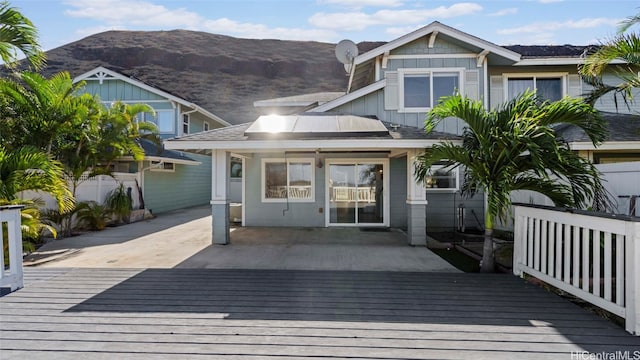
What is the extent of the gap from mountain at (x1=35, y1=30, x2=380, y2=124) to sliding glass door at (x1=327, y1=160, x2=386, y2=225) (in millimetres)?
35096

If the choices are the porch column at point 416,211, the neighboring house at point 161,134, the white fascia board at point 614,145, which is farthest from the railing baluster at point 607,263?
the neighboring house at point 161,134

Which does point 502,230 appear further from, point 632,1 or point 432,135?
point 632,1

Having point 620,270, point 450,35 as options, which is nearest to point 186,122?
point 450,35

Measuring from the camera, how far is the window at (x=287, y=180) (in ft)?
37.0

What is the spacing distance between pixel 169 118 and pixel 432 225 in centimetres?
1298

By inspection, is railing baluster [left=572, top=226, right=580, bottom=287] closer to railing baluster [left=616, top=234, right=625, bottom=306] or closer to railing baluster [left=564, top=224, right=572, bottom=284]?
railing baluster [left=564, top=224, right=572, bottom=284]

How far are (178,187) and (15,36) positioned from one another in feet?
39.9

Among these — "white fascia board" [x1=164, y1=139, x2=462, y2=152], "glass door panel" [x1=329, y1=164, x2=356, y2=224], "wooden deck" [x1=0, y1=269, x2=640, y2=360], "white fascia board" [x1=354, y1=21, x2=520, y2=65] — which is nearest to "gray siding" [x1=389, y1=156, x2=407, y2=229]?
"glass door panel" [x1=329, y1=164, x2=356, y2=224]

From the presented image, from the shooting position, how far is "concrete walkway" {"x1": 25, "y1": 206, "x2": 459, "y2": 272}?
20.9 feet

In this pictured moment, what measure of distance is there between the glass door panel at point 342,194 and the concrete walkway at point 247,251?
56 centimetres

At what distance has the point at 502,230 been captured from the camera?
10047mm

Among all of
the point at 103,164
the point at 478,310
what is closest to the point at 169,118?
the point at 103,164

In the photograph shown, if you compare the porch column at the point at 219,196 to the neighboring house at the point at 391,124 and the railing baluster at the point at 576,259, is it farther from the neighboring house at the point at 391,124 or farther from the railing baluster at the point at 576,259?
the railing baluster at the point at 576,259

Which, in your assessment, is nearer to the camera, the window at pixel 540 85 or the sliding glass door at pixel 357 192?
the window at pixel 540 85
